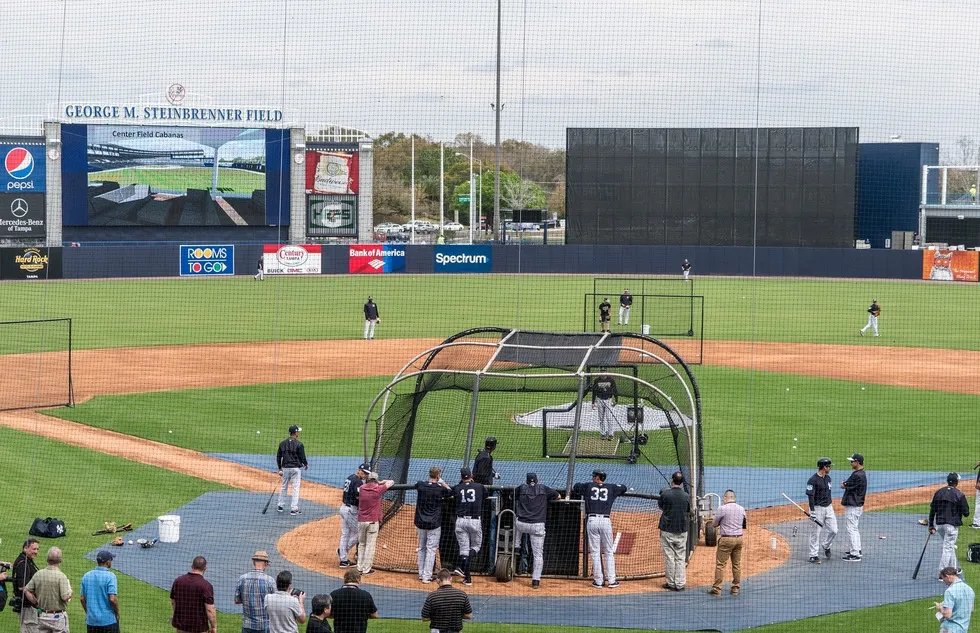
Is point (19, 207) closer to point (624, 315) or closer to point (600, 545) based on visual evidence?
point (624, 315)

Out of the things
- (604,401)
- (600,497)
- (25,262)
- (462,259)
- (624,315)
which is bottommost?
(600,497)

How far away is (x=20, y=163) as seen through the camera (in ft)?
181

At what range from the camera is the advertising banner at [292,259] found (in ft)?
184

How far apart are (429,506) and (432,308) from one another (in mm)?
31978

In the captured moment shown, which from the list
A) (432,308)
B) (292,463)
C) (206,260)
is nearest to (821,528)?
(292,463)

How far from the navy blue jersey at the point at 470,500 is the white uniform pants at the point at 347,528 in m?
1.28

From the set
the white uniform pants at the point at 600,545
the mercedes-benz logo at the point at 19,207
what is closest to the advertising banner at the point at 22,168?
the mercedes-benz logo at the point at 19,207

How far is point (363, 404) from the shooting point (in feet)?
78.4

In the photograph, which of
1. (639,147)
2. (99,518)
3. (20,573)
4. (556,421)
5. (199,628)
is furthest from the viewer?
(639,147)

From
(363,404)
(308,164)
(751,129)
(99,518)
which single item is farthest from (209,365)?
(751,129)

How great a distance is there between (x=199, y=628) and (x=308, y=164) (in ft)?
167

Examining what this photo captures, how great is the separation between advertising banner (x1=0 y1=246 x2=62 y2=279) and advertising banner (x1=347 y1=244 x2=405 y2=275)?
14.8m

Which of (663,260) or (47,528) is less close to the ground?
(663,260)

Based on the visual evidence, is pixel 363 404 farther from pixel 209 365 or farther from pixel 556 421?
pixel 209 365
